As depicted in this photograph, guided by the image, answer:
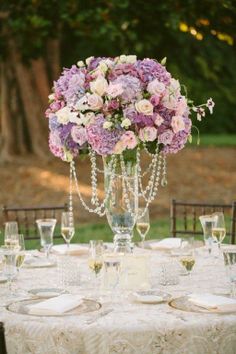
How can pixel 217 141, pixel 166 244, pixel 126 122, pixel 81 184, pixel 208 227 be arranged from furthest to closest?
pixel 217 141 < pixel 81 184 < pixel 166 244 < pixel 208 227 < pixel 126 122

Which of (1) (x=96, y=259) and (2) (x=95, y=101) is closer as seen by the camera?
(1) (x=96, y=259)

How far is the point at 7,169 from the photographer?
15.4 meters

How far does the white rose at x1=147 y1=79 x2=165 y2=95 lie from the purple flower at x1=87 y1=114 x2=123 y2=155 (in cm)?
28

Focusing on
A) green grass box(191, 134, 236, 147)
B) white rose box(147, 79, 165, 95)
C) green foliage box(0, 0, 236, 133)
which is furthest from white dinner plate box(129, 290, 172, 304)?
green grass box(191, 134, 236, 147)

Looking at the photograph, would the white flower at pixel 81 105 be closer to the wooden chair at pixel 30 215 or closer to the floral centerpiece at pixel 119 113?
the floral centerpiece at pixel 119 113

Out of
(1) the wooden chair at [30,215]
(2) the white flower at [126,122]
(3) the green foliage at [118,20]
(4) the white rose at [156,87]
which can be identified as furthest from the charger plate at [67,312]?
(3) the green foliage at [118,20]

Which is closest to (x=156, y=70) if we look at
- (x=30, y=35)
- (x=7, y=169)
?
(x=30, y=35)

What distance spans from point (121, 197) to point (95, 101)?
57 cm

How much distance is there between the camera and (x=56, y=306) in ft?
11.5

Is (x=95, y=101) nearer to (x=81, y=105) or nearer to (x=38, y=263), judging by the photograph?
(x=81, y=105)

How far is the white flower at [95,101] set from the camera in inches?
170

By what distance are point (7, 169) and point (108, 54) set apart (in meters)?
4.17

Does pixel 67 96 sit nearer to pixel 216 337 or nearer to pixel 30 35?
→ pixel 216 337

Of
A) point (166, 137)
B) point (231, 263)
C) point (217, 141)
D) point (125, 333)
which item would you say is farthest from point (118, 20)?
point (217, 141)
